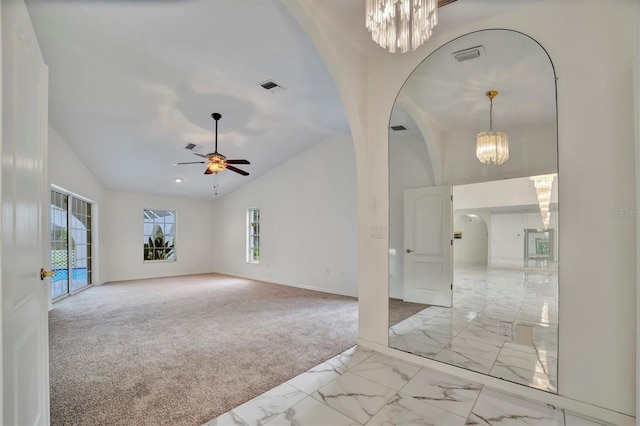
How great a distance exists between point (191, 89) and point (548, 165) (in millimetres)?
4211

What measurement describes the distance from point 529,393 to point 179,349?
323cm

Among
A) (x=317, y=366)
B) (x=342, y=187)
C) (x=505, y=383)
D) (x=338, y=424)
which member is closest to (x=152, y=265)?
(x=342, y=187)

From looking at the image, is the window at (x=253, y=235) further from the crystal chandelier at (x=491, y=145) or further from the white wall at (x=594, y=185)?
the white wall at (x=594, y=185)

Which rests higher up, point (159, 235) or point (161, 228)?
point (161, 228)

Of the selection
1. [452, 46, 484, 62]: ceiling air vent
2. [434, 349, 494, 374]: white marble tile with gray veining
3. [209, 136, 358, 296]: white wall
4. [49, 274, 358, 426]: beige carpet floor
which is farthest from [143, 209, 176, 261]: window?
[452, 46, 484, 62]: ceiling air vent

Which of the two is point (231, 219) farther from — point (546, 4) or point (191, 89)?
point (546, 4)

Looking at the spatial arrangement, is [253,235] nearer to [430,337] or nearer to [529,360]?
[430,337]

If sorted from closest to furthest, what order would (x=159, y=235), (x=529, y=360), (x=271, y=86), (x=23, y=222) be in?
(x=23, y=222) → (x=529, y=360) → (x=271, y=86) → (x=159, y=235)

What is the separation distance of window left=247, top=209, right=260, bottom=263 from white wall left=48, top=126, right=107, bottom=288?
3.59 m

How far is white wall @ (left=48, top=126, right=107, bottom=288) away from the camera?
489 centimetres

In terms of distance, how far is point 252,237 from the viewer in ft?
28.5

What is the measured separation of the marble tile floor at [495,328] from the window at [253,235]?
5.92 m

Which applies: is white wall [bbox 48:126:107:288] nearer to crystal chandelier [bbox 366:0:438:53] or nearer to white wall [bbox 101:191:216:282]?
white wall [bbox 101:191:216:282]

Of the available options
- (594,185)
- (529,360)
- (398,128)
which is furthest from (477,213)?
(529,360)
